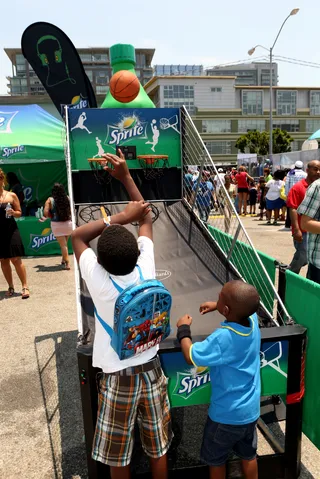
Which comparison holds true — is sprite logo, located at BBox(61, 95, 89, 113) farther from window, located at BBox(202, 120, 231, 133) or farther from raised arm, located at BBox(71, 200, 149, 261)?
window, located at BBox(202, 120, 231, 133)

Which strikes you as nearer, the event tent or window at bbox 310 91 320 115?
the event tent

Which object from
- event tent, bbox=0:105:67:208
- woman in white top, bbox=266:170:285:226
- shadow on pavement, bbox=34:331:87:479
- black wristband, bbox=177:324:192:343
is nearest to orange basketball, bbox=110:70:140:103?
event tent, bbox=0:105:67:208

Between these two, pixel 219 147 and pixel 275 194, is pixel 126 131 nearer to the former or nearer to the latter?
pixel 275 194

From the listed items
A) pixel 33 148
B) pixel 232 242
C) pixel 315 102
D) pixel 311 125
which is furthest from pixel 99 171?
pixel 315 102

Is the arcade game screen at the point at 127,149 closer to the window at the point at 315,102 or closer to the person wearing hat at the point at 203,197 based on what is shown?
the person wearing hat at the point at 203,197

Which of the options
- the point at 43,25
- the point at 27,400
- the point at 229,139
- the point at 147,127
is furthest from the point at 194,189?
the point at 229,139

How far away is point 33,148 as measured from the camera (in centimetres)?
1004

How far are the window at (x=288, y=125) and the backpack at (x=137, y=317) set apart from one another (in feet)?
271

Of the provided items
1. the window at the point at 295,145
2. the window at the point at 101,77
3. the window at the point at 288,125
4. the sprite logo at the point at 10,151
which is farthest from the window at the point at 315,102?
the sprite logo at the point at 10,151

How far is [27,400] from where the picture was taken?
12.6 ft

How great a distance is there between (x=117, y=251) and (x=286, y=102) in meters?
A: 86.9

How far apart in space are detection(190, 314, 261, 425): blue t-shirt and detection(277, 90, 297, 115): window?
278 feet

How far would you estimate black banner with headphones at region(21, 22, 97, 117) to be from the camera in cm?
1059

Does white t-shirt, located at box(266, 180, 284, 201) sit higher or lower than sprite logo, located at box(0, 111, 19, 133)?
lower
